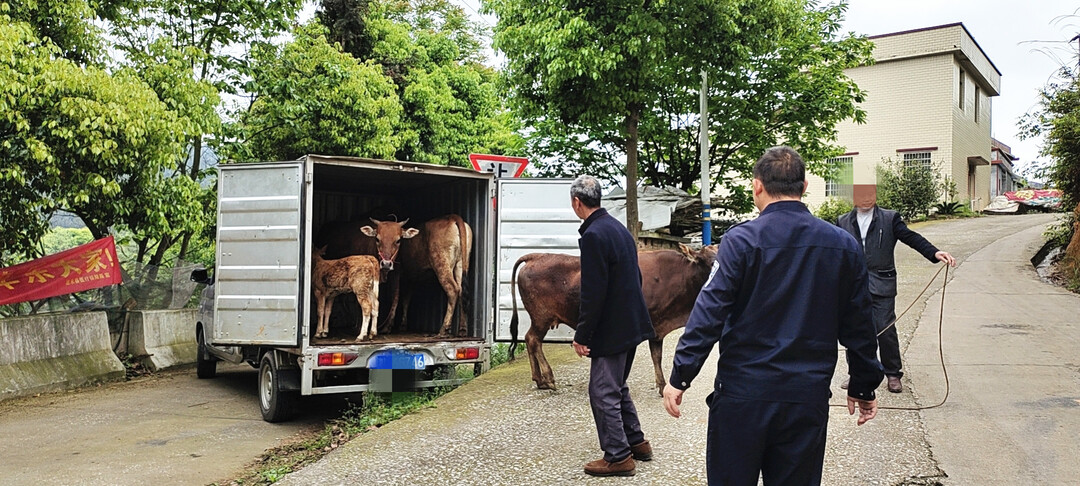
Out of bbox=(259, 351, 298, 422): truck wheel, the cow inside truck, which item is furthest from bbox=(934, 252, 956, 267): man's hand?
bbox=(259, 351, 298, 422): truck wheel

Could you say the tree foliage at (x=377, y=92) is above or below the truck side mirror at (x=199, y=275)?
above

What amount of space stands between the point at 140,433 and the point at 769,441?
6346mm

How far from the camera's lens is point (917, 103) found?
30.4m

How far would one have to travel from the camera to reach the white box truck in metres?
7.22

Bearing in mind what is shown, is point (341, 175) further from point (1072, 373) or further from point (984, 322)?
point (984, 322)

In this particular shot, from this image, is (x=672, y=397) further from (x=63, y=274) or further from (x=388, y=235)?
(x=63, y=274)

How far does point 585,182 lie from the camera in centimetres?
514

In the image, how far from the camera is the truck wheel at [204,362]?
10640mm

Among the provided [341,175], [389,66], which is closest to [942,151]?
[389,66]

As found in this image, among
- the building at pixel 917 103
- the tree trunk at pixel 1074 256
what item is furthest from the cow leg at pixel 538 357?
the building at pixel 917 103

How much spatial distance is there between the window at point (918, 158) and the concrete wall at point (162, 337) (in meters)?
26.2

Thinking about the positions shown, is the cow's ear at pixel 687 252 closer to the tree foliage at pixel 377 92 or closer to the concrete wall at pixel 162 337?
the concrete wall at pixel 162 337

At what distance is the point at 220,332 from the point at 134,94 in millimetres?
4221

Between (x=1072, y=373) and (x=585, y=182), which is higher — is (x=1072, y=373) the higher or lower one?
the lower one
